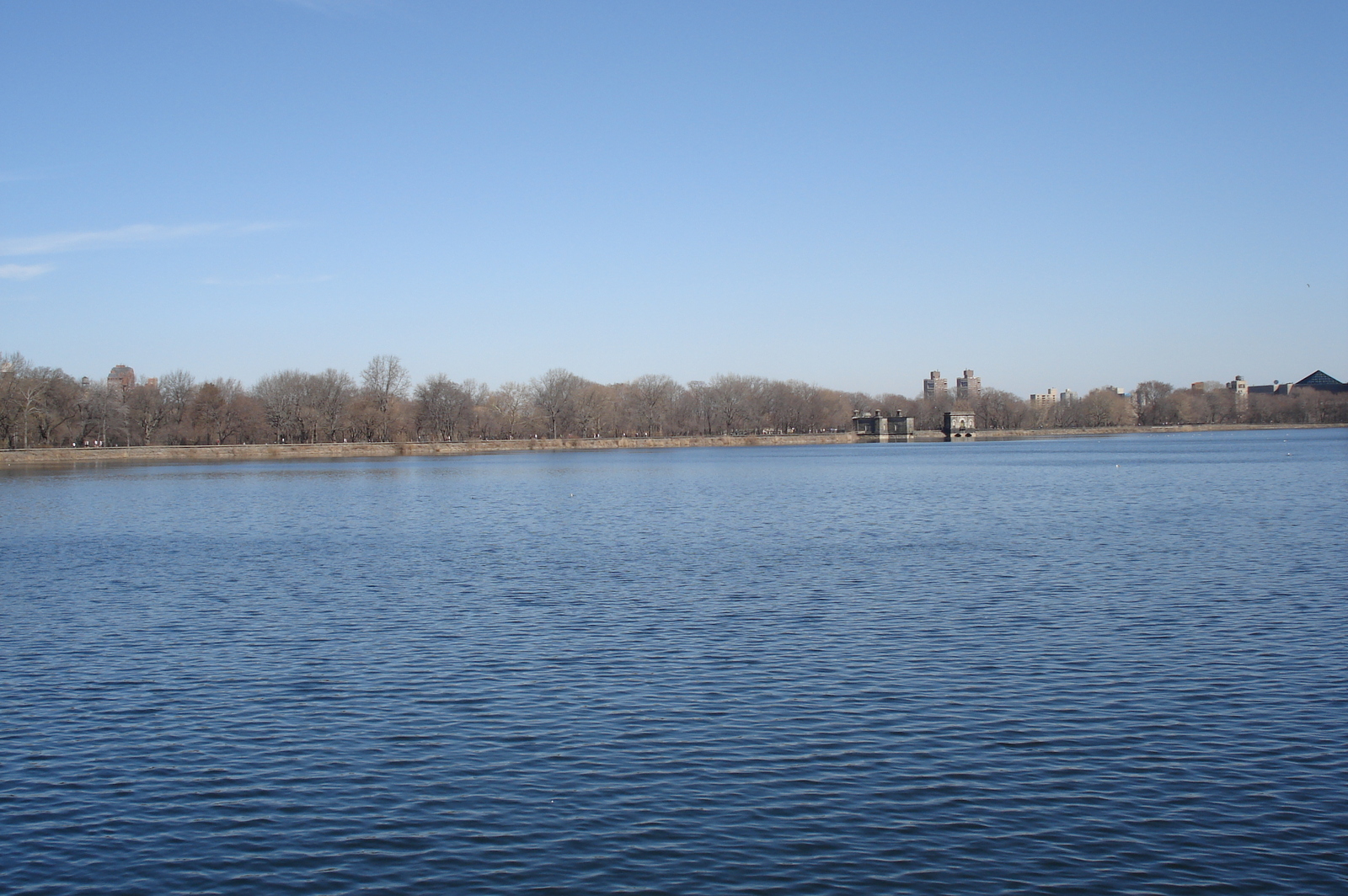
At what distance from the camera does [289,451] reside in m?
122

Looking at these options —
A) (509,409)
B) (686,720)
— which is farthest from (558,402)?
(686,720)

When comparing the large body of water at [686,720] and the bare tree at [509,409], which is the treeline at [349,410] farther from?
the large body of water at [686,720]

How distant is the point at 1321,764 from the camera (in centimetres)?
1023

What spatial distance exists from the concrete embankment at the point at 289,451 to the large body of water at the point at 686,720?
278 feet

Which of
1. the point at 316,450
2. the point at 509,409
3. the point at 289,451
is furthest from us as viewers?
the point at 509,409

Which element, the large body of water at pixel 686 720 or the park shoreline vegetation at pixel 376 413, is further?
the park shoreline vegetation at pixel 376 413

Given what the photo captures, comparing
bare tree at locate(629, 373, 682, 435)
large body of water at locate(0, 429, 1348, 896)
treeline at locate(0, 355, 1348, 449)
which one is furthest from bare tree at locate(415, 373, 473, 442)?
large body of water at locate(0, 429, 1348, 896)

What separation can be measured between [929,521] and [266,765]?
27.9 meters

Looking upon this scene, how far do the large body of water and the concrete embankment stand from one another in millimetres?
84782

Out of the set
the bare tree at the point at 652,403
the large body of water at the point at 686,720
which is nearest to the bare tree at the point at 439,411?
the bare tree at the point at 652,403

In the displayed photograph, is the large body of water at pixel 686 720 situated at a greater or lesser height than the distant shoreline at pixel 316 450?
lesser

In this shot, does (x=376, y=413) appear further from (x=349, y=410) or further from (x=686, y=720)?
(x=686, y=720)

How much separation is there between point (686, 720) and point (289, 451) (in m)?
118

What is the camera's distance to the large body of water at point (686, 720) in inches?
329
